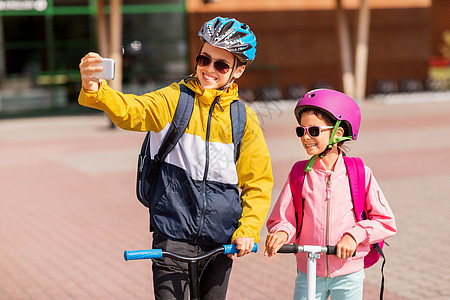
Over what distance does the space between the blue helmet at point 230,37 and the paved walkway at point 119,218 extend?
27 cm

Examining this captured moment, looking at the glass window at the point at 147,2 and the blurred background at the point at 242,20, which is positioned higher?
the glass window at the point at 147,2

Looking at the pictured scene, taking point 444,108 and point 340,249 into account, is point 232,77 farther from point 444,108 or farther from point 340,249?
point 444,108

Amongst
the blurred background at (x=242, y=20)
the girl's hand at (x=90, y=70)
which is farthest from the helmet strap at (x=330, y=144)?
the blurred background at (x=242, y=20)

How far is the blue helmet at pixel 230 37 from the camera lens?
3029 millimetres

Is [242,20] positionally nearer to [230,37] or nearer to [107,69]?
[230,37]

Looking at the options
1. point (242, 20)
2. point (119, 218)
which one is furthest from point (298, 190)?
point (242, 20)

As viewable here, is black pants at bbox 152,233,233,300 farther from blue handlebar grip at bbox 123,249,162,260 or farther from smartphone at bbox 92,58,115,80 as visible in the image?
smartphone at bbox 92,58,115,80

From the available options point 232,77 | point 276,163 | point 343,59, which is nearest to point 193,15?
point 343,59

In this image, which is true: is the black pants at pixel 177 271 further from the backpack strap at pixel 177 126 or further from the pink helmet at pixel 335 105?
the pink helmet at pixel 335 105

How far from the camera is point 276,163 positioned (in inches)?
469

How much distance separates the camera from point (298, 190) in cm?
321

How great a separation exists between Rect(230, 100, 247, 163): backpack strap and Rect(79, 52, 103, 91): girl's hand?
2.20 ft

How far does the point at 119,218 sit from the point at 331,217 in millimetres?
5393

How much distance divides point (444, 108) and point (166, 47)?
9.13 m
